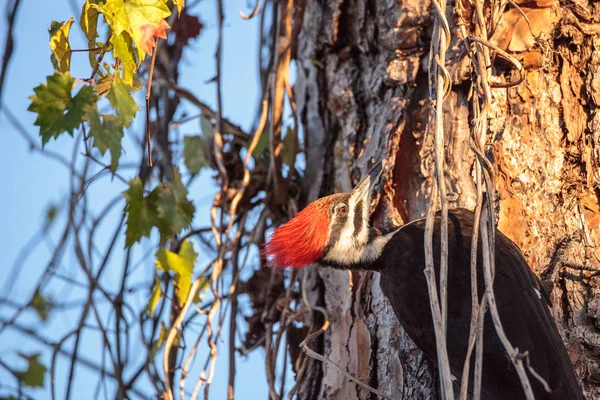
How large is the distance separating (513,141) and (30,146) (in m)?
1.96

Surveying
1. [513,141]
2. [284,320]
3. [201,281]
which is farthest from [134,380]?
[513,141]

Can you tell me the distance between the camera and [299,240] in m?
2.64

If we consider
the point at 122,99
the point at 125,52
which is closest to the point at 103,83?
the point at 122,99

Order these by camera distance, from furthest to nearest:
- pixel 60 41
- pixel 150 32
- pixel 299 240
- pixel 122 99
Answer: pixel 299 240
pixel 122 99
pixel 60 41
pixel 150 32

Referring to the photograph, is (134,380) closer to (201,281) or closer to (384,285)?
(201,281)

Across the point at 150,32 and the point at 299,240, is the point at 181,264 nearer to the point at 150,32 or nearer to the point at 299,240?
the point at 299,240

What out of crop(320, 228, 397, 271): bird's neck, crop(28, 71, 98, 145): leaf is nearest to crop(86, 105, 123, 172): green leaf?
crop(28, 71, 98, 145): leaf

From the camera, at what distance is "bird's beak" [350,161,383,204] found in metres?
2.69

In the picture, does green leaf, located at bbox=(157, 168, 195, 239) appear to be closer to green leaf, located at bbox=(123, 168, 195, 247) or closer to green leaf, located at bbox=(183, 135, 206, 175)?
green leaf, located at bbox=(123, 168, 195, 247)

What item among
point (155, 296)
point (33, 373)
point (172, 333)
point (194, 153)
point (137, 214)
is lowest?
point (33, 373)

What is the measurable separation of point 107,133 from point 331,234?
0.90 metres

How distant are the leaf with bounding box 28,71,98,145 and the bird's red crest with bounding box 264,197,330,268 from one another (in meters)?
0.81

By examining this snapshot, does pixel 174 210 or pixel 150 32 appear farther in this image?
pixel 174 210

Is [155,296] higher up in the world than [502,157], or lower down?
lower down
